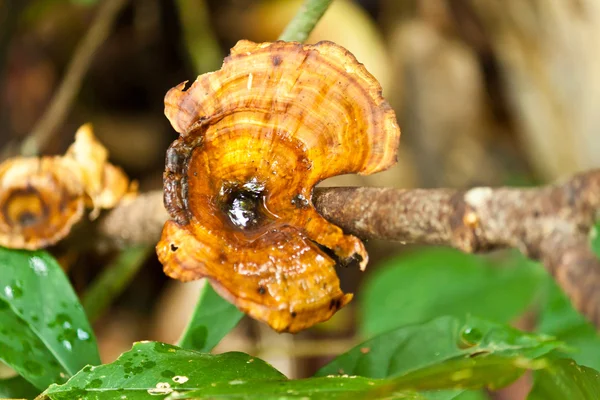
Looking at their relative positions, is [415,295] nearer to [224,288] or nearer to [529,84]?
[529,84]

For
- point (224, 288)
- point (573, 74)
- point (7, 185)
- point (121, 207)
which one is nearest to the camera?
point (224, 288)

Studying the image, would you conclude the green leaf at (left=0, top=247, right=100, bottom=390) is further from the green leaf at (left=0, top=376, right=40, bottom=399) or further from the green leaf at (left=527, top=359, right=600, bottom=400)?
the green leaf at (left=527, top=359, right=600, bottom=400)

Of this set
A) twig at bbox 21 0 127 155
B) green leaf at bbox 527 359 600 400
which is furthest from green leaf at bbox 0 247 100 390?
twig at bbox 21 0 127 155

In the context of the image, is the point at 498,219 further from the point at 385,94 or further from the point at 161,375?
the point at 385,94

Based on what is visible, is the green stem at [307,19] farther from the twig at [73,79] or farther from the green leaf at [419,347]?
the twig at [73,79]

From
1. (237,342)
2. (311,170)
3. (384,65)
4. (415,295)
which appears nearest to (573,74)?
(384,65)

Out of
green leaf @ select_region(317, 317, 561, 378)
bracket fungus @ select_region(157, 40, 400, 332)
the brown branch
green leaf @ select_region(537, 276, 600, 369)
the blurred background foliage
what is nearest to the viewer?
the brown branch

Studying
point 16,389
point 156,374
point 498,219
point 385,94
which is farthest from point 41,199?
point 385,94
